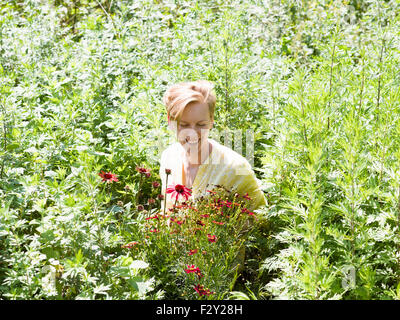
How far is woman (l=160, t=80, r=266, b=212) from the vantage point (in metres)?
2.81

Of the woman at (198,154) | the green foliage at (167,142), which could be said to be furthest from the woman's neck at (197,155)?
the green foliage at (167,142)

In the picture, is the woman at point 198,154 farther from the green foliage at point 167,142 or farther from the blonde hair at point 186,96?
the green foliage at point 167,142

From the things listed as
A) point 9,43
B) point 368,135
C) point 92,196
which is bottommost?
point 92,196

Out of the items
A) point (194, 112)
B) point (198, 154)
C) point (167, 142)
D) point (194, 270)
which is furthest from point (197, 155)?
point (194, 270)

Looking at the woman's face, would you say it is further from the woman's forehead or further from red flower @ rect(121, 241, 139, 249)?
red flower @ rect(121, 241, 139, 249)

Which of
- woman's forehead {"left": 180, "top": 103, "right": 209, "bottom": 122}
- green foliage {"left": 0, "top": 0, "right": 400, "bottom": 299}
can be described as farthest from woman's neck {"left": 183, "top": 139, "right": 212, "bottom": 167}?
green foliage {"left": 0, "top": 0, "right": 400, "bottom": 299}

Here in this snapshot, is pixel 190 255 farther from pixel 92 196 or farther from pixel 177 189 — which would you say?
pixel 92 196

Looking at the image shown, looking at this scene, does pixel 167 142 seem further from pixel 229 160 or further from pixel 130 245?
pixel 130 245

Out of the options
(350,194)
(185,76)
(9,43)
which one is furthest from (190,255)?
(9,43)

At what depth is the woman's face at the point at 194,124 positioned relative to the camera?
9.18 ft
